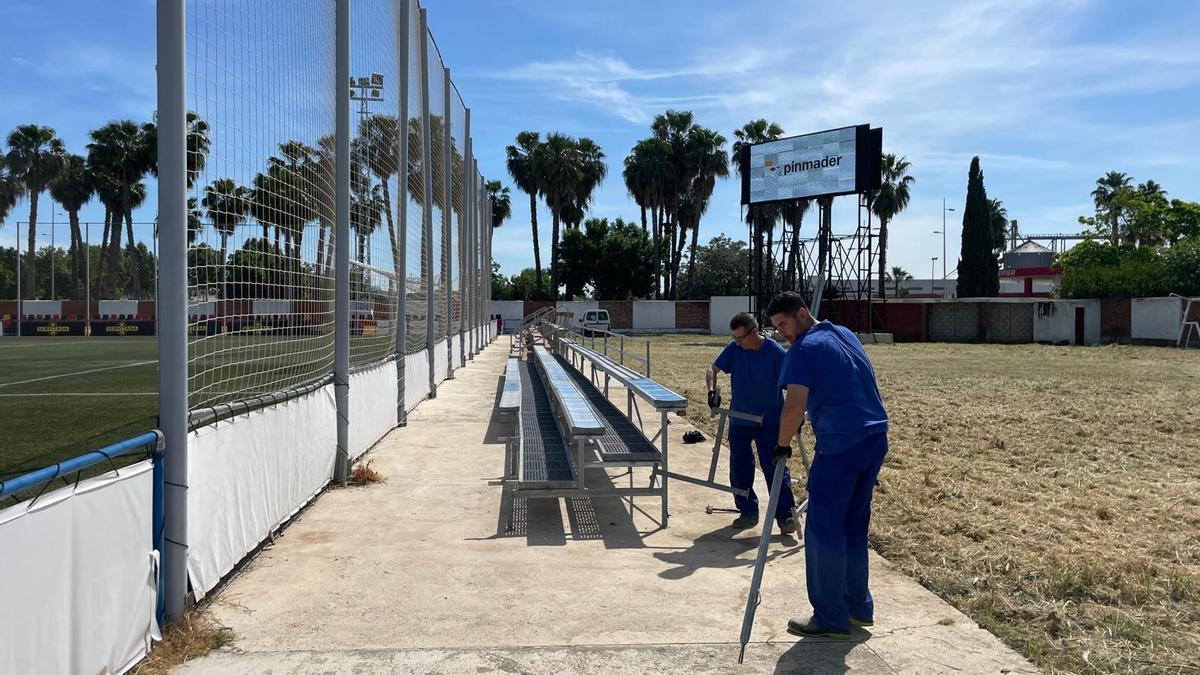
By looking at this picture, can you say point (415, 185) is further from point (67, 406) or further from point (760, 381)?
point (760, 381)

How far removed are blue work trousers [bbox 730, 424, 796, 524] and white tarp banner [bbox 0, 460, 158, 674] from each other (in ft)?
12.8

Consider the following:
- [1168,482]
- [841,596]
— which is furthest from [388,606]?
[1168,482]

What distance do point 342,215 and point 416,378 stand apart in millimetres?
5649

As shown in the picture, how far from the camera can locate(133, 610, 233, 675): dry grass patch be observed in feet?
12.3

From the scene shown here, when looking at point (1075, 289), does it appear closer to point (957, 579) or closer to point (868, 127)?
point (868, 127)

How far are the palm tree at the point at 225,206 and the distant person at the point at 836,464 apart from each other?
10.9 ft

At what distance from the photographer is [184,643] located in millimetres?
3941

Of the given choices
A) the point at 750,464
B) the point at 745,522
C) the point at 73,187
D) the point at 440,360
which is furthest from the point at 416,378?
the point at 73,187

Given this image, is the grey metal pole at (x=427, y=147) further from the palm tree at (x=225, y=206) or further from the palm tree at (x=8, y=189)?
the palm tree at (x=8, y=189)

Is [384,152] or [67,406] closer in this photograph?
[384,152]

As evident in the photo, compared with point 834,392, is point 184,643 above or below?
below

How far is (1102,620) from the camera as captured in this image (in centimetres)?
450

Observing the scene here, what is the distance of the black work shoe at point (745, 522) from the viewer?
638cm

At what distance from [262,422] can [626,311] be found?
180ft
